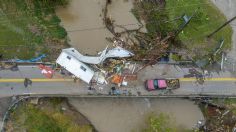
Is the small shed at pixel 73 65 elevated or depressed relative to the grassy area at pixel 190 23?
depressed

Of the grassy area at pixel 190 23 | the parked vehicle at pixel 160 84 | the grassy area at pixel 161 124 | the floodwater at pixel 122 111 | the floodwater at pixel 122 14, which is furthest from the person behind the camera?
the floodwater at pixel 122 14

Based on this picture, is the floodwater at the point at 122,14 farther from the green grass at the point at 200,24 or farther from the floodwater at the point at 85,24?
the green grass at the point at 200,24

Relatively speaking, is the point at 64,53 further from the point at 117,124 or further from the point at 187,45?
the point at 187,45

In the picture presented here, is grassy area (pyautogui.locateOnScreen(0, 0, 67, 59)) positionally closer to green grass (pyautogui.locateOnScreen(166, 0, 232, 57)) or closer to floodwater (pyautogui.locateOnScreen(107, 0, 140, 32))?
floodwater (pyautogui.locateOnScreen(107, 0, 140, 32))

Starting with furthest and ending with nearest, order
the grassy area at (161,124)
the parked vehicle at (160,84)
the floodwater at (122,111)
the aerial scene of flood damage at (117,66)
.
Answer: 1. the floodwater at (122,111)
2. the grassy area at (161,124)
3. the aerial scene of flood damage at (117,66)
4. the parked vehicle at (160,84)

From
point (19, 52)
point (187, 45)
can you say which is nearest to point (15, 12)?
point (19, 52)

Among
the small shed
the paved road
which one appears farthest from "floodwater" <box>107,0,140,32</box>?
the small shed

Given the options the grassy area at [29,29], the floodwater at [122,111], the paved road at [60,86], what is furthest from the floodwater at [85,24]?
the floodwater at [122,111]
